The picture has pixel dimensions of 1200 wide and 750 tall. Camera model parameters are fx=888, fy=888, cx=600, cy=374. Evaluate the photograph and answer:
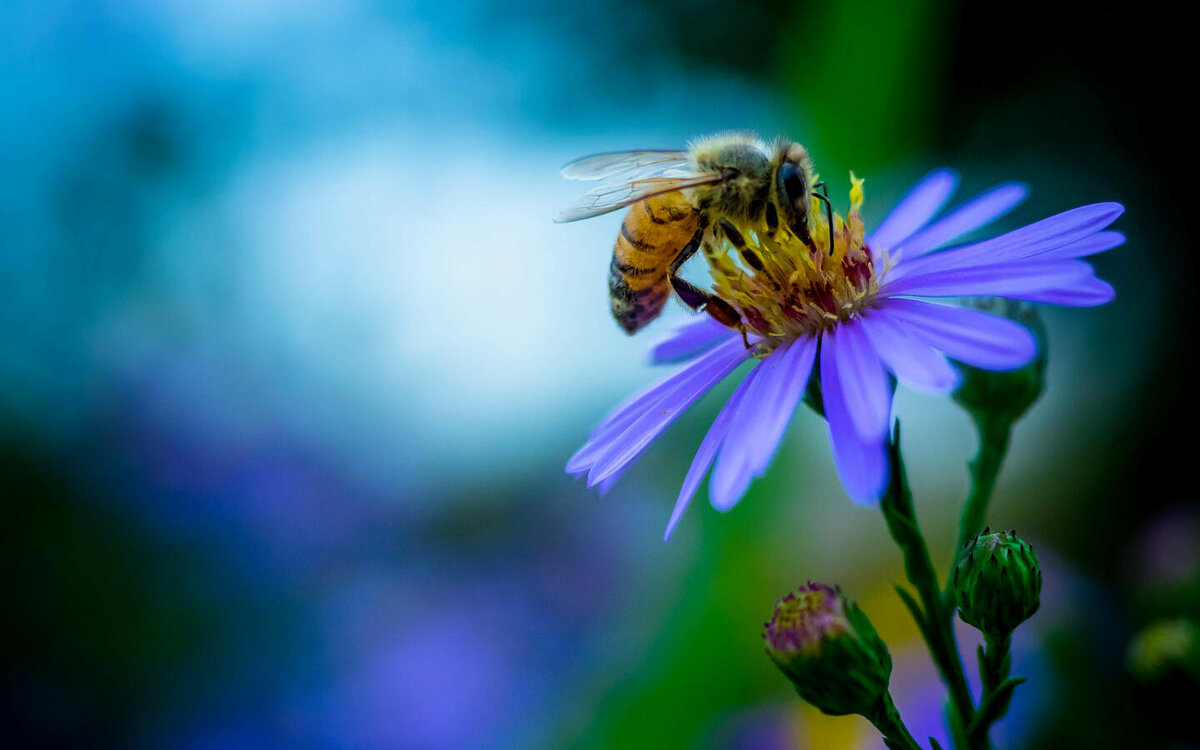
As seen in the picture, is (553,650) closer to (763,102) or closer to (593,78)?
(763,102)

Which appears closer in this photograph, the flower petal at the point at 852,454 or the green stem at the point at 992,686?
the flower petal at the point at 852,454

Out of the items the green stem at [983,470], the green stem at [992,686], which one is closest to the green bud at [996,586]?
the green stem at [992,686]

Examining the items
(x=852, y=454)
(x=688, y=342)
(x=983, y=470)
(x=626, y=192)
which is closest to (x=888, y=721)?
(x=852, y=454)

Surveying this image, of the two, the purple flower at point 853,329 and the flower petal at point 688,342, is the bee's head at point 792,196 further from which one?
the flower petal at point 688,342

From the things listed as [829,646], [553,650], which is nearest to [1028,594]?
[829,646]

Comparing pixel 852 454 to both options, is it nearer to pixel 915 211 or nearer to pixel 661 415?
pixel 661 415

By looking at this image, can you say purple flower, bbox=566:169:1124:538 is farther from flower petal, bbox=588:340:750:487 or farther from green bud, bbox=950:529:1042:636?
green bud, bbox=950:529:1042:636
